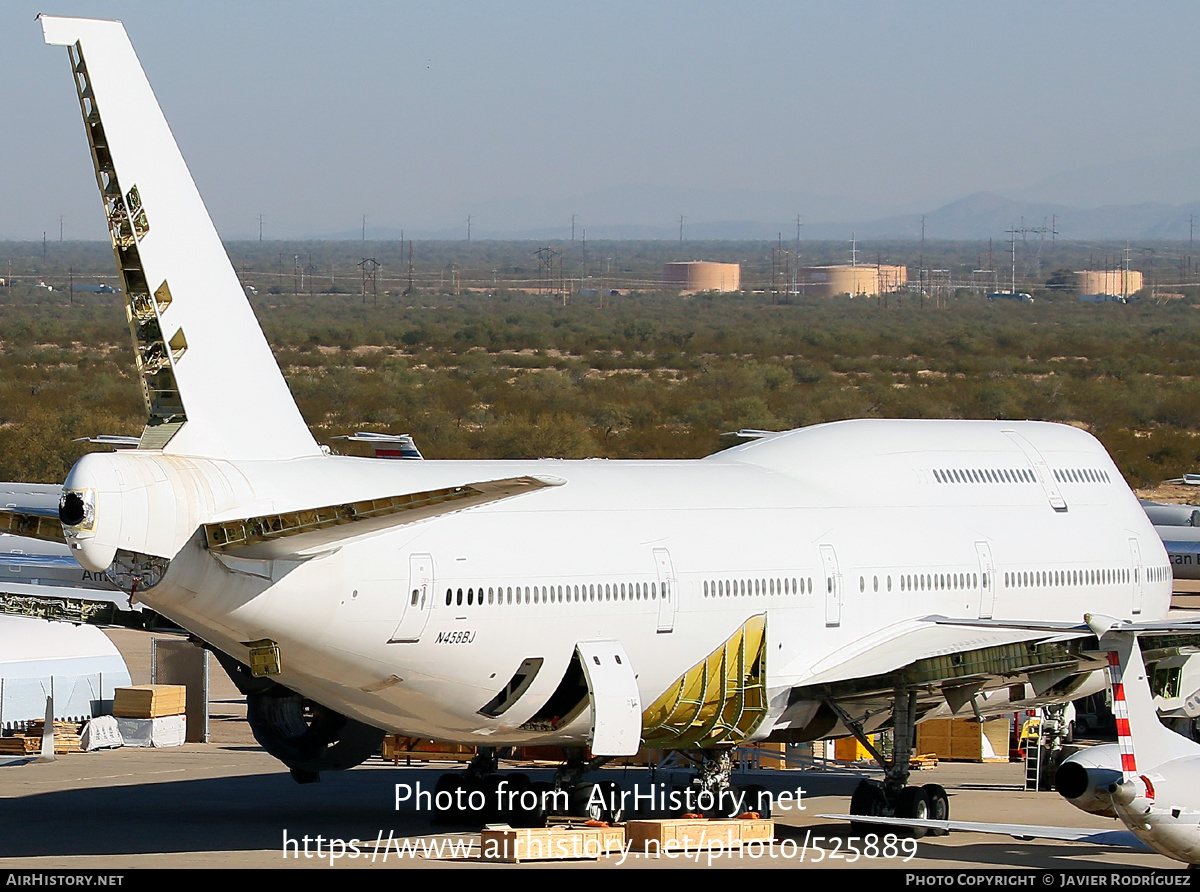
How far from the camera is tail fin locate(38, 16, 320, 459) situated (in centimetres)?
2092

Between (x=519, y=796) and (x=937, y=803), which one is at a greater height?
(x=937, y=803)

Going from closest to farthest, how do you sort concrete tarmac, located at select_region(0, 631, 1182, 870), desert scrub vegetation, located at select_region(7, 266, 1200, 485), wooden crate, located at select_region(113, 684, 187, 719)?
1. concrete tarmac, located at select_region(0, 631, 1182, 870)
2. wooden crate, located at select_region(113, 684, 187, 719)
3. desert scrub vegetation, located at select_region(7, 266, 1200, 485)

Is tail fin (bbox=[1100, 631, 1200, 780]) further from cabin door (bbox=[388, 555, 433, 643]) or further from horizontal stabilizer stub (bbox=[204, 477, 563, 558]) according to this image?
cabin door (bbox=[388, 555, 433, 643])

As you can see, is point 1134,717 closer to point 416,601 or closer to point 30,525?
point 416,601

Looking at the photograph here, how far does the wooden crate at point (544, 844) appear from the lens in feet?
76.7

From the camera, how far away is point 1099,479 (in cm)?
3269

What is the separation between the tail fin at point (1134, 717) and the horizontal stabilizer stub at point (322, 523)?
22.1 ft

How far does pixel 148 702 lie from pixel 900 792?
17.3 metres

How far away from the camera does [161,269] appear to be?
2130 centimetres

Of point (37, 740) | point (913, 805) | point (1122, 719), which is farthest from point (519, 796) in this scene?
point (37, 740)

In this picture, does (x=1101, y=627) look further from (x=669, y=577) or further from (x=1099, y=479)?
Result: (x=1099, y=479)

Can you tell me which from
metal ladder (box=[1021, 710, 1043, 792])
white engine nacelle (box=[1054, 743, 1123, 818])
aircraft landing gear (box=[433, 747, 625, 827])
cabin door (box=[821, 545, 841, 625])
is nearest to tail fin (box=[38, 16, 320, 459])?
aircraft landing gear (box=[433, 747, 625, 827])
